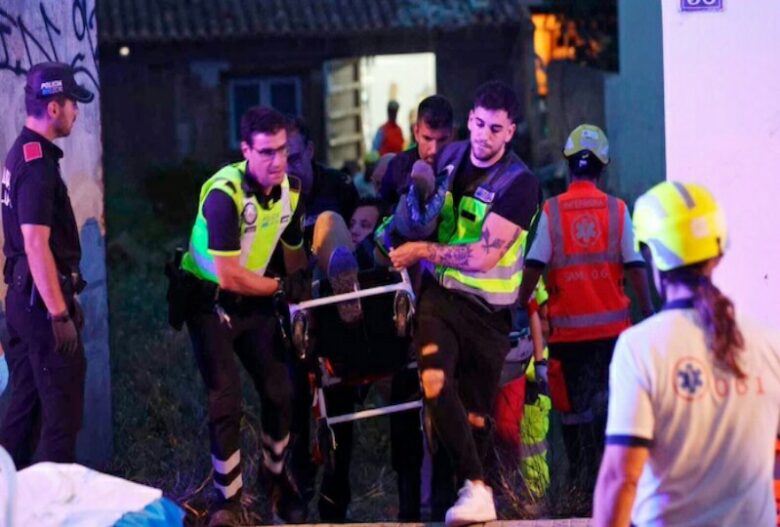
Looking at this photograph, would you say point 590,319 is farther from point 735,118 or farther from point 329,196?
point 329,196

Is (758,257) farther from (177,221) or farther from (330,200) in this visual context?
(177,221)

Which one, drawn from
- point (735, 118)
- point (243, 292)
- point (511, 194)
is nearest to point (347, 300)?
point (243, 292)

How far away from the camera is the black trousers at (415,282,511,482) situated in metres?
6.47

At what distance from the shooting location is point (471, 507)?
20.8 ft

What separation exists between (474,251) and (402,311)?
→ 399 millimetres

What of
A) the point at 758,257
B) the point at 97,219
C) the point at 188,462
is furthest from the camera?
the point at 97,219

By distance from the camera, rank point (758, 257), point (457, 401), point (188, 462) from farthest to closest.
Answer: point (188, 462) → point (758, 257) → point (457, 401)

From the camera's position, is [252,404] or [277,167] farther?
[252,404]

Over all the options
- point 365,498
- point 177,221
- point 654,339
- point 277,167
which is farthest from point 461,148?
point 177,221

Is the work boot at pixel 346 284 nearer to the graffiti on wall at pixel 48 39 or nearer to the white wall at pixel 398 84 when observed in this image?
the graffiti on wall at pixel 48 39

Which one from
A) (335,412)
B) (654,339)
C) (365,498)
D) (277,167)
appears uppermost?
(277,167)

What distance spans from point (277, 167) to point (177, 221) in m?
16.7

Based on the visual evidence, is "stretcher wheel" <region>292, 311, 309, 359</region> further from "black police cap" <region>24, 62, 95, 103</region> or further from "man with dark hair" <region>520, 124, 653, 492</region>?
"black police cap" <region>24, 62, 95, 103</region>

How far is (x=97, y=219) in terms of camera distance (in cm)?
838
